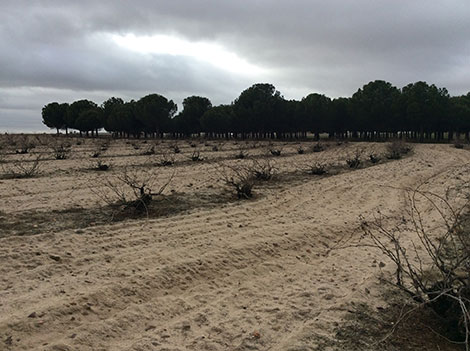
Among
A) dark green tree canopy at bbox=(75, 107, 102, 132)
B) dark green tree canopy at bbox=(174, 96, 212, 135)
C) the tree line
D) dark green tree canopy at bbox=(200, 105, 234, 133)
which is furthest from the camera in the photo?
dark green tree canopy at bbox=(75, 107, 102, 132)

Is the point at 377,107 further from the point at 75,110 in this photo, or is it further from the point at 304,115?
the point at 75,110

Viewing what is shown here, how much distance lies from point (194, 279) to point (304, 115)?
54392mm

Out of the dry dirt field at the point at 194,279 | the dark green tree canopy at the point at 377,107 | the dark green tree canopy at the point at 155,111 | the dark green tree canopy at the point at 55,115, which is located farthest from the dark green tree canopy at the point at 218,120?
the dry dirt field at the point at 194,279

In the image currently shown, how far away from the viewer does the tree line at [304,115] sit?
47656 millimetres

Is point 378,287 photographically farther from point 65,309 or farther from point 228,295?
point 65,309

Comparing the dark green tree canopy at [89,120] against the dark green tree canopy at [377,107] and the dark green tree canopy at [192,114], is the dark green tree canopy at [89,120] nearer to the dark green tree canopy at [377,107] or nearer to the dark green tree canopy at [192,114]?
the dark green tree canopy at [192,114]

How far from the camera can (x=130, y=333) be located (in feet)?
11.5

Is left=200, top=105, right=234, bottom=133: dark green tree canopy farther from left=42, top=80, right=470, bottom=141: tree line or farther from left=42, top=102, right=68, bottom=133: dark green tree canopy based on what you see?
left=42, top=102, right=68, bottom=133: dark green tree canopy

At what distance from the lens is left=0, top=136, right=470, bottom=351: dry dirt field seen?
3.48 m

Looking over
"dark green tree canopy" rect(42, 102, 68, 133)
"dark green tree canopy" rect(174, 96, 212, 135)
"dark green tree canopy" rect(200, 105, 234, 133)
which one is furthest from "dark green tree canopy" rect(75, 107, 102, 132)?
"dark green tree canopy" rect(200, 105, 234, 133)

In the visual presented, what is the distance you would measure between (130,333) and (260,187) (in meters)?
8.09

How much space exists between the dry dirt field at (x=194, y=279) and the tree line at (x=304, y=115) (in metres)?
44.1

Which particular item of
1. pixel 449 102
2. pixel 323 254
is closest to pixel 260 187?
pixel 323 254

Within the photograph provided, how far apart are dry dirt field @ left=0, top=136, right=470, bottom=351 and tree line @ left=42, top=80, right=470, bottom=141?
44.1 m
